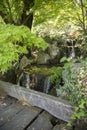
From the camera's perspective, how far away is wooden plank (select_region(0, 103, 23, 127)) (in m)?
2.65

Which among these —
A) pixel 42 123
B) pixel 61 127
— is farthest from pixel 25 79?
pixel 61 127

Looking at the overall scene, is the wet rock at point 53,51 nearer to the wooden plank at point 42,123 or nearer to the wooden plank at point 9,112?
the wooden plank at point 9,112

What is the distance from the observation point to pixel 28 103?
309cm

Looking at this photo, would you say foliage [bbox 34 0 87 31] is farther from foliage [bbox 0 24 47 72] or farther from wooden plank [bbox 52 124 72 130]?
wooden plank [bbox 52 124 72 130]

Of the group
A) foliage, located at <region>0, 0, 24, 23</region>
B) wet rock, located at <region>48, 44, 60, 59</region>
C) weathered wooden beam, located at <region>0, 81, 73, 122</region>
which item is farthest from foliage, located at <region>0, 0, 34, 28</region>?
weathered wooden beam, located at <region>0, 81, 73, 122</region>

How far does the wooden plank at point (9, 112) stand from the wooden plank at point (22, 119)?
70mm

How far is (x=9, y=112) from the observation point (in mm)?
2869

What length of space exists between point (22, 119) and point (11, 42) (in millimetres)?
1197

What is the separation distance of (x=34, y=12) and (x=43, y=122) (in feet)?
8.76

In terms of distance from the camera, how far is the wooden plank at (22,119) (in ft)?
8.13

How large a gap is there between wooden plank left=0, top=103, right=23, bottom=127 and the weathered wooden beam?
19cm

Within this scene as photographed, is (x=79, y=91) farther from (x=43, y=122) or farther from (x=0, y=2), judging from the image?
(x=0, y=2)

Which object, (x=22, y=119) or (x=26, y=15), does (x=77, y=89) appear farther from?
(x=26, y=15)

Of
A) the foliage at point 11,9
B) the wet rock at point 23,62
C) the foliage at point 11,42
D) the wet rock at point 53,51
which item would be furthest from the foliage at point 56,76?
the wet rock at point 53,51
